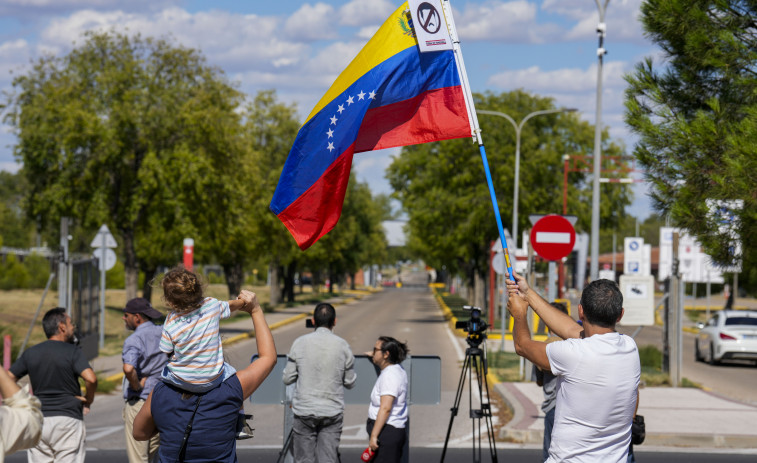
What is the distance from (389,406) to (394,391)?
13cm

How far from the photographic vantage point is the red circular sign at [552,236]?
15531mm

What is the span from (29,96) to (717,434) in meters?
25.4

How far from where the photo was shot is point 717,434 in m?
12.2

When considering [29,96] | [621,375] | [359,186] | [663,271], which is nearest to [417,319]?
[663,271]

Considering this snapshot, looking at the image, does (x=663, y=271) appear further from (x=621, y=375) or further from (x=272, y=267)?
(x=621, y=375)

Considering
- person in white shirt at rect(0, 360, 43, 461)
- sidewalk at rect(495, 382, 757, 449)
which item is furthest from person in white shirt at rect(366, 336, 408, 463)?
sidewalk at rect(495, 382, 757, 449)

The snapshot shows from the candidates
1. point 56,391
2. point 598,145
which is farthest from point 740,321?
point 56,391

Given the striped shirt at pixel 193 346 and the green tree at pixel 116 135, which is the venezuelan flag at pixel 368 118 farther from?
the green tree at pixel 116 135

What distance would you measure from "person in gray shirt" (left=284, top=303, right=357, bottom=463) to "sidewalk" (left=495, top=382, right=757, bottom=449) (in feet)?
17.6

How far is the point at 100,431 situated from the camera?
42.1 feet

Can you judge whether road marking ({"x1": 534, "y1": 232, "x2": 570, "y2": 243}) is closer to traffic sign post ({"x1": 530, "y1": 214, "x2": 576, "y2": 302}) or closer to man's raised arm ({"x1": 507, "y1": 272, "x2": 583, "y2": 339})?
traffic sign post ({"x1": 530, "y1": 214, "x2": 576, "y2": 302})

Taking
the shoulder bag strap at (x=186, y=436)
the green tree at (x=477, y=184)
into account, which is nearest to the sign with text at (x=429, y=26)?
the shoulder bag strap at (x=186, y=436)

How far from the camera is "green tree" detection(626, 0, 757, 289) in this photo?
11062mm

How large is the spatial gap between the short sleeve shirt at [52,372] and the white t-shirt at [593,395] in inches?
158
